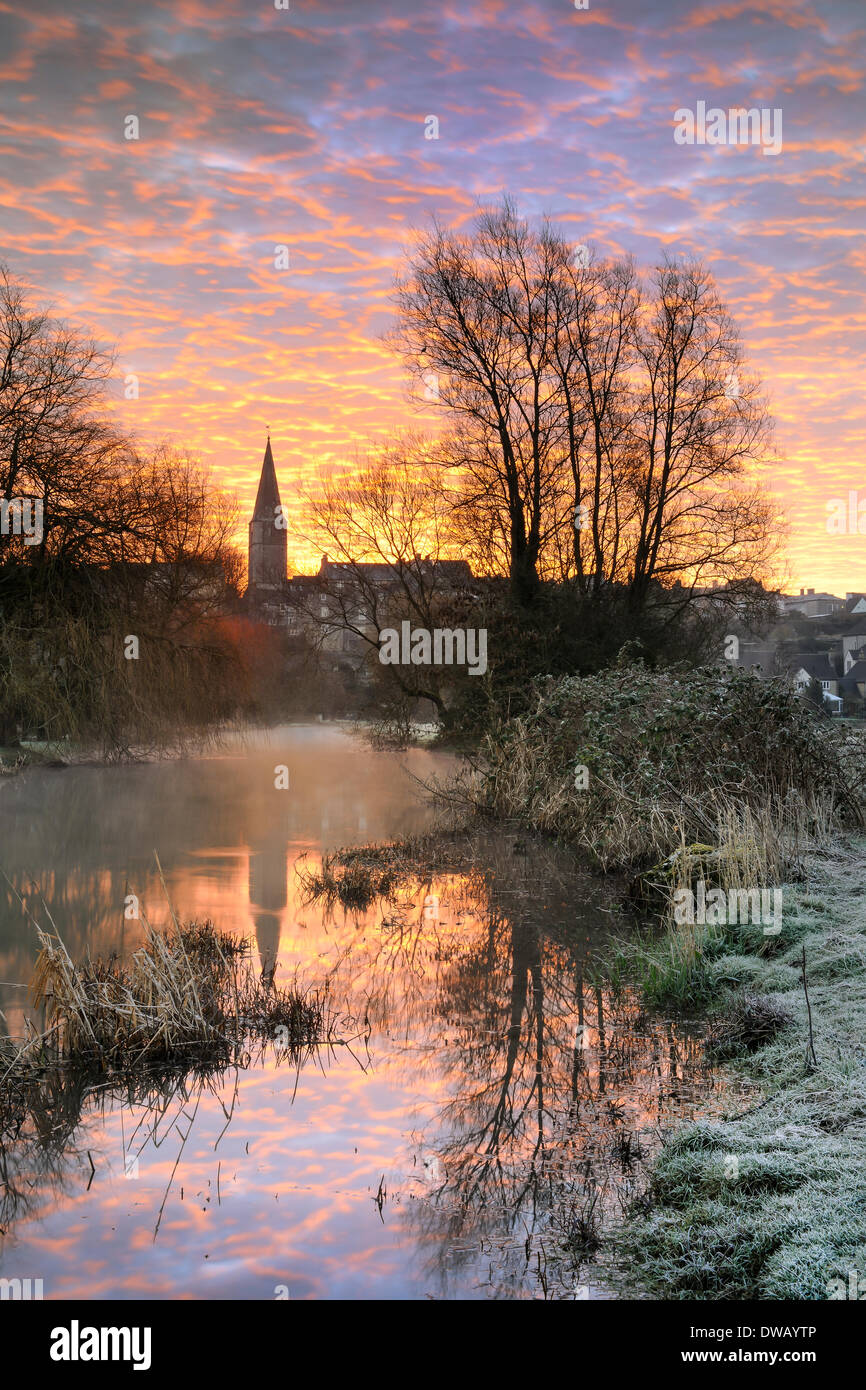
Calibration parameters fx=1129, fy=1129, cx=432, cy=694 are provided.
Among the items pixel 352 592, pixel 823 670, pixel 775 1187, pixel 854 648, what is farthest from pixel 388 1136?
pixel 854 648

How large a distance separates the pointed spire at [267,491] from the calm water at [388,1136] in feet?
292

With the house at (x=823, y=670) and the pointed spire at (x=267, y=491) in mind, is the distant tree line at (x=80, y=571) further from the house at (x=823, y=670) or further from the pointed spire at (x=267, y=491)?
the pointed spire at (x=267, y=491)

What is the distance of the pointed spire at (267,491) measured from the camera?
317 feet

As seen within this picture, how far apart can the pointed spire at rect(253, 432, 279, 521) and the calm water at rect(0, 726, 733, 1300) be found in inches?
3502

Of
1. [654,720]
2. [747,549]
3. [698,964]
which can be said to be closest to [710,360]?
[747,549]

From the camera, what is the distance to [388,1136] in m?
5.36

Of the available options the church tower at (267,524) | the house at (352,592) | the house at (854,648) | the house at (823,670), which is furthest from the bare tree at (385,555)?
the church tower at (267,524)

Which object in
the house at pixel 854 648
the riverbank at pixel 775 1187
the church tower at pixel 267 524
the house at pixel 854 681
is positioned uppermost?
the church tower at pixel 267 524

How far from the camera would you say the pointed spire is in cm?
9669

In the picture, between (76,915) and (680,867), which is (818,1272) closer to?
(680,867)

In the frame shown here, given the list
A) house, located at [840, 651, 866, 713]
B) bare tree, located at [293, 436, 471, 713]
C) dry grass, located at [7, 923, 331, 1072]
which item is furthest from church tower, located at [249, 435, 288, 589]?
dry grass, located at [7, 923, 331, 1072]

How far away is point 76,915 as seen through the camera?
11547 mm

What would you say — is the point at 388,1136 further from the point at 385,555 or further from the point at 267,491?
the point at 267,491

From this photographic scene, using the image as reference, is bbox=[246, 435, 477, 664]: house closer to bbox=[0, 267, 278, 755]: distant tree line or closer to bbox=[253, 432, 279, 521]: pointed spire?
bbox=[0, 267, 278, 755]: distant tree line
